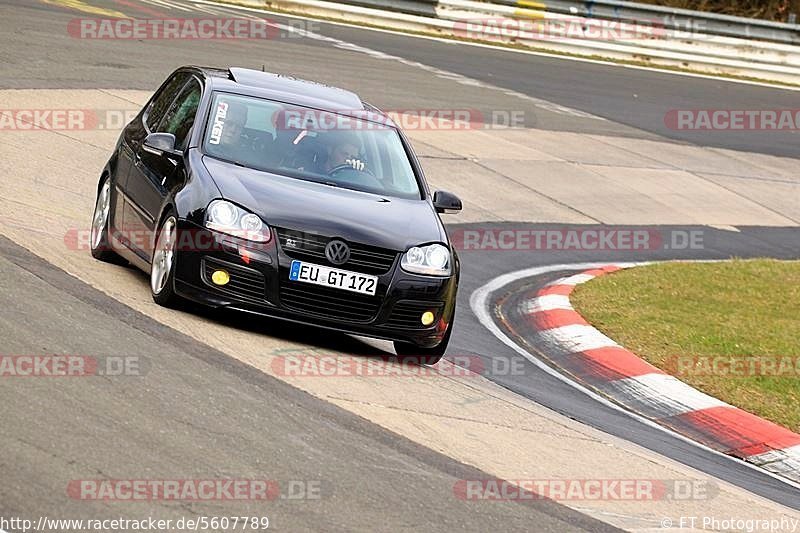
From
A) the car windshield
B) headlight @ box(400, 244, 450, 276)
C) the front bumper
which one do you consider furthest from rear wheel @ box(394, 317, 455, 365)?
the car windshield

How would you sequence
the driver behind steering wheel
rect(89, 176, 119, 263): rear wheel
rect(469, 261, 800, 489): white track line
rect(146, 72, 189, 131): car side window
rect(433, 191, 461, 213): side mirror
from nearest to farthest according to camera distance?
rect(469, 261, 800, 489): white track line < the driver behind steering wheel < rect(433, 191, 461, 213): side mirror < rect(89, 176, 119, 263): rear wheel < rect(146, 72, 189, 131): car side window

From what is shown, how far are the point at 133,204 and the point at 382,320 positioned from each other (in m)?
2.04

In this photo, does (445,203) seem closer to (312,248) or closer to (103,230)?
(312,248)

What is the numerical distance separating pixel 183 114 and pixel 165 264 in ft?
5.00

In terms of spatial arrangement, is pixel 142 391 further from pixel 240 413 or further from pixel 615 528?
pixel 615 528

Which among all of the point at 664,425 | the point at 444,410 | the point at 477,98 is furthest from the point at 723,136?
the point at 444,410

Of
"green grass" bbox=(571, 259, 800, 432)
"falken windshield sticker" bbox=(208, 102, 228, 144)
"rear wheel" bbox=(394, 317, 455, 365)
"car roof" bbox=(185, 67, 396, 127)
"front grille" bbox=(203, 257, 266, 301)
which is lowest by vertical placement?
"green grass" bbox=(571, 259, 800, 432)

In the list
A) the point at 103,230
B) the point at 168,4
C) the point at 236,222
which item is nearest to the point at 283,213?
the point at 236,222

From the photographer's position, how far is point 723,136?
2409 centimetres

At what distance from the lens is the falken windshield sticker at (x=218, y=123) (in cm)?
899

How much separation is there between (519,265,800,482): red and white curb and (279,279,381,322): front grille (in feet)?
7.18

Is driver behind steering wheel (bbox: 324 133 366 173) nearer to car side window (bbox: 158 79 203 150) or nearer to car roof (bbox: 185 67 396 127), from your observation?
car roof (bbox: 185 67 396 127)

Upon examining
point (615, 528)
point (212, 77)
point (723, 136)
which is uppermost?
point (212, 77)

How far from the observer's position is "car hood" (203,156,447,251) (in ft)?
26.7
